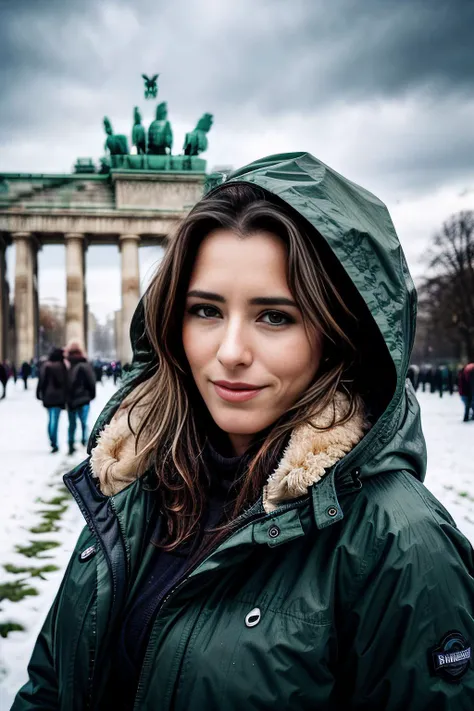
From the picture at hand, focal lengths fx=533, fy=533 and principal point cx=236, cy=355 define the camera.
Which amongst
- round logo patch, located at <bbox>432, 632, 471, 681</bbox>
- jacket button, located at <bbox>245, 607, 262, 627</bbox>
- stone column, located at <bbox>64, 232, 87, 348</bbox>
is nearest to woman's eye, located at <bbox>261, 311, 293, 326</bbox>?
jacket button, located at <bbox>245, 607, 262, 627</bbox>

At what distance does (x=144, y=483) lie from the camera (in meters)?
1.64

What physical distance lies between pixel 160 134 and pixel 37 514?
122ft

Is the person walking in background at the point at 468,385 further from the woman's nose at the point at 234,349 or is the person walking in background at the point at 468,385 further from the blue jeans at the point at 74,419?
the woman's nose at the point at 234,349

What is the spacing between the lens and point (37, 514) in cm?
589

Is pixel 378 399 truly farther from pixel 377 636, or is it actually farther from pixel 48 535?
pixel 48 535

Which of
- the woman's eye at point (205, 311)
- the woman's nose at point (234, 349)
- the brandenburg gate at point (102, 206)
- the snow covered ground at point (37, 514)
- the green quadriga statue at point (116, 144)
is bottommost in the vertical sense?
the snow covered ground at point (37, 514)

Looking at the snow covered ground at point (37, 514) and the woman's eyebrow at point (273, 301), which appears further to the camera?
the snow covered ground at point (37, 514)

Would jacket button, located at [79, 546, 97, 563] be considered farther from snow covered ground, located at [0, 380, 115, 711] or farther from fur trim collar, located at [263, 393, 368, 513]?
snow covered ground, located at [0, 380, 115, 711]

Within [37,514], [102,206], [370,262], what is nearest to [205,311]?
[370,262]

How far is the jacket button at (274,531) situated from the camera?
1209 mm

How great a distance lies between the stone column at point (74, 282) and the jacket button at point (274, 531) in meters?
38.6

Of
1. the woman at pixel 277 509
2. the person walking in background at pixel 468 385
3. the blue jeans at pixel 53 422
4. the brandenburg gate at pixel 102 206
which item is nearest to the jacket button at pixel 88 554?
the woman at pixel 277 509

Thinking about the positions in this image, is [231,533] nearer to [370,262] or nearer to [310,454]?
[310,454]

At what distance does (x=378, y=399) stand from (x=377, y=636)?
589 millimetres
